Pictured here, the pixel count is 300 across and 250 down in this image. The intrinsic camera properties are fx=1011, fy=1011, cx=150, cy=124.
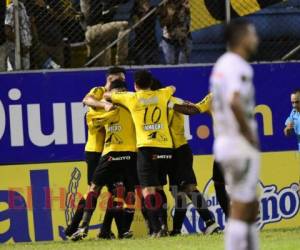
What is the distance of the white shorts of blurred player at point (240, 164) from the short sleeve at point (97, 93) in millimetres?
6078

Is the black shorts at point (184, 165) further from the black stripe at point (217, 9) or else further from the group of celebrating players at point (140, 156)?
the black stripe at point (217, 9)

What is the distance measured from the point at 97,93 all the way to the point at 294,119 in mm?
2984

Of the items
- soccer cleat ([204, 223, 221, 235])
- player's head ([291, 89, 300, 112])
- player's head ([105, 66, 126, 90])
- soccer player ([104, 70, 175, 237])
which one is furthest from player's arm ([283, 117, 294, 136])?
player's head ([105, 66, 126, 90])

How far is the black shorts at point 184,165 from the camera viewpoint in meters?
13.6

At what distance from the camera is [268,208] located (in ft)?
49.8

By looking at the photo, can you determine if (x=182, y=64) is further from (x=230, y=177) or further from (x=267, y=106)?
(x=230, y=177)

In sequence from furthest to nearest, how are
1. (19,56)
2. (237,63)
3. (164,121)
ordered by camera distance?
1. (19,56)
2. (164,121)
3. (237,63)

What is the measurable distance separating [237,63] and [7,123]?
7.39 metres

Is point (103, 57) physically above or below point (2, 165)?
above

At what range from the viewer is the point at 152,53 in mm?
14930

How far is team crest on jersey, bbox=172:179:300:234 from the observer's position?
15.1 meters

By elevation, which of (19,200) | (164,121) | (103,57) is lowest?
(19,200)

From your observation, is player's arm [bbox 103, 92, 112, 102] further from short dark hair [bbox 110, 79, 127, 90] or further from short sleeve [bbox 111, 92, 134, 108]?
short dark hair [bbox 110, 79, 127, 90]

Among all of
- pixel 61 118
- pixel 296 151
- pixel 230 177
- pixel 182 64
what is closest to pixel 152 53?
pixel 182 64
